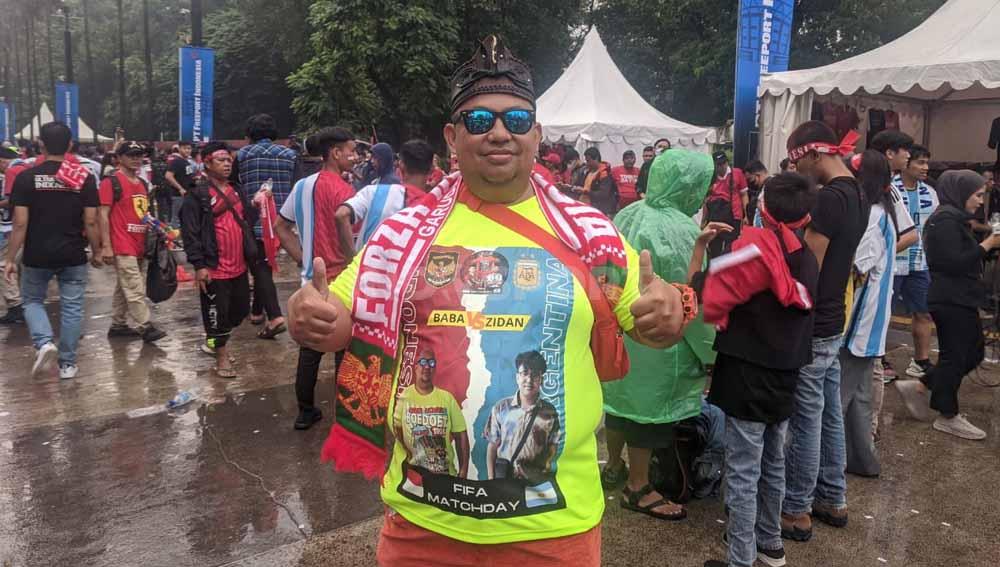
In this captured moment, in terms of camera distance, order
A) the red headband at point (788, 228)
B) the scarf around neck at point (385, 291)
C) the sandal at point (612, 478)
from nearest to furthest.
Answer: the scarf around neck at point (385, 291) → the red headband at point (788, 228) → the sandal at point (612, 478)

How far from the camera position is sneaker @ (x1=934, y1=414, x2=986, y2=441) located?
4953mm

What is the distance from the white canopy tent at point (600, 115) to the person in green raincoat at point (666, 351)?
1111 centimetres

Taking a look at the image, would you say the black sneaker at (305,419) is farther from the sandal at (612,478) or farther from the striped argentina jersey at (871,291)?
the striped argentina jersey at (871,291)

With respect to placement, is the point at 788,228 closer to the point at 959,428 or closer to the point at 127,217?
the point at 959,428

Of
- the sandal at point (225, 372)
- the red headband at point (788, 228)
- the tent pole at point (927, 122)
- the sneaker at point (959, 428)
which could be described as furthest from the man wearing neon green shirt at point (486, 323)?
the tent pole at point (927, 122)

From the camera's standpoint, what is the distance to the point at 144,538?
369cm

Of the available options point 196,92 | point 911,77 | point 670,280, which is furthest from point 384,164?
point 196,92

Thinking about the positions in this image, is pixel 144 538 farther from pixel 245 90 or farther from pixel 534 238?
pixel 245 90

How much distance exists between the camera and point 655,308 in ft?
6.20

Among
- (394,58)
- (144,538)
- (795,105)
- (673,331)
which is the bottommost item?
(144,538)

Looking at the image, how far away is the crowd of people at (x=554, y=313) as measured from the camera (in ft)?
6.25

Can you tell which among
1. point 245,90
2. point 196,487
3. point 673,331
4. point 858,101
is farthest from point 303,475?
point 245,90

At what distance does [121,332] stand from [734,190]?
7.65 m

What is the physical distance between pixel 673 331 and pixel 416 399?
2.22 feet
